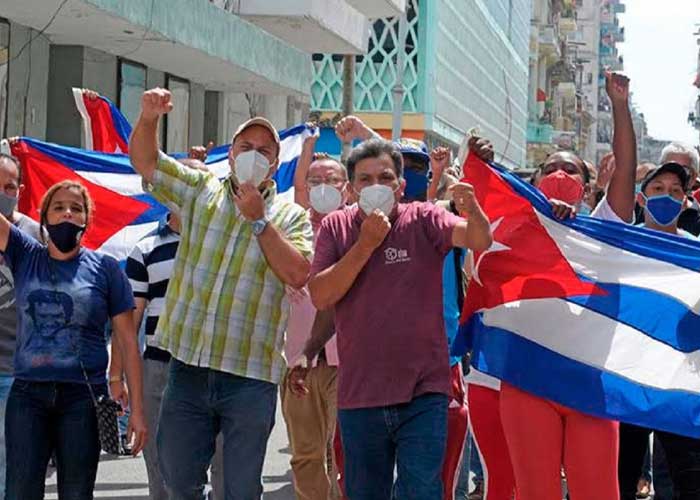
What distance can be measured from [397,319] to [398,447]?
50 centimetres

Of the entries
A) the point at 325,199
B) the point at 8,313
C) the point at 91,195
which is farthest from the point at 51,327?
the point at 91,195

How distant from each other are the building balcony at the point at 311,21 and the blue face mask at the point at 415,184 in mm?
17813

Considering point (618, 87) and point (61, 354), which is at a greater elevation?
point (618, 87)

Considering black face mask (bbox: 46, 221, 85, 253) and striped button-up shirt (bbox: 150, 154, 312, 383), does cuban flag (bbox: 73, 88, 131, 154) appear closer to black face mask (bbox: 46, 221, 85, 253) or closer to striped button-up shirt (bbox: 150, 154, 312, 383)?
black face mask (bbox: 46, 221, 85, 253)

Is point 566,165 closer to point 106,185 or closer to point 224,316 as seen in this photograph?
point 224,316

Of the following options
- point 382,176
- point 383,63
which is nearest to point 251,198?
point 382,176

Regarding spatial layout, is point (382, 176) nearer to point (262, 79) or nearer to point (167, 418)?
point (167, 418)

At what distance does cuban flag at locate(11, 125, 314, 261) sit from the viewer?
9906mm

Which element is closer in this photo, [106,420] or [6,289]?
[106,420]

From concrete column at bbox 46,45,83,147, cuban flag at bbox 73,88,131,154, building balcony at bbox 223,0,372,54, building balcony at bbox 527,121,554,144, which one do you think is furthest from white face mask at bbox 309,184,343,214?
building balcony at bbox 527,121,554,144

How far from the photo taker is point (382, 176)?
613cm

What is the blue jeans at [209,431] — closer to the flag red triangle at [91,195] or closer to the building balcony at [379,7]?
the flag red triangle at [91,195]

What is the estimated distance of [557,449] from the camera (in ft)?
20.7

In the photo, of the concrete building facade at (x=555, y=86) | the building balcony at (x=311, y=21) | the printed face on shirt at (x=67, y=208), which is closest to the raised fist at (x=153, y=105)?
the printed face on shirt at (x=67, y=208)
